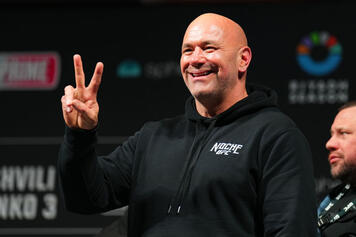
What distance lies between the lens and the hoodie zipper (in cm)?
179

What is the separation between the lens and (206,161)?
1.81m

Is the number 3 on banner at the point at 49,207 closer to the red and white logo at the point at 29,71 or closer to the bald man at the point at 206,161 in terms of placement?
the red and white logo at the point at 29,71

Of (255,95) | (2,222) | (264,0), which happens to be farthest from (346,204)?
(2,222)

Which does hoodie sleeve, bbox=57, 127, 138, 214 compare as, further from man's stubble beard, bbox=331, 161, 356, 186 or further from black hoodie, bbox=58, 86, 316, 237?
man's stubble beard, bbox=331, 161, 356, 186

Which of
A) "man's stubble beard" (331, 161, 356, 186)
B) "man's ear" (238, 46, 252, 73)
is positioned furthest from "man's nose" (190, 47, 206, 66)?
A: "man's stubble beard" (331, 161, 356, 186)

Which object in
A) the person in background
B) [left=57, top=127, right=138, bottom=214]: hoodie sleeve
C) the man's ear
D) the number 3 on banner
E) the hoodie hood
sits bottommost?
the number 3 on banner

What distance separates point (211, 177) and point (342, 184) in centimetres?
106

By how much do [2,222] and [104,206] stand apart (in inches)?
62.3

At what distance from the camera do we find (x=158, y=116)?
131 inches

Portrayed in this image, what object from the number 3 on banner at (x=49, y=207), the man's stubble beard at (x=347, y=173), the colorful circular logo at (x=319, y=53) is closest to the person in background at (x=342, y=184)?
the man's stubble beard at (x=347, y=173)

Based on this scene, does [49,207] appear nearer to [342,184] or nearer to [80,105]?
[342,184]

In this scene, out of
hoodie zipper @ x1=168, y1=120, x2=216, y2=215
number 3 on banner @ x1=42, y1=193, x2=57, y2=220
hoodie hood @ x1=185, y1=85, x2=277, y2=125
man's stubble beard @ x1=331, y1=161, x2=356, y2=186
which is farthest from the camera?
number 3 on banner @ x1=42, y1=193, x2=57, y2=220

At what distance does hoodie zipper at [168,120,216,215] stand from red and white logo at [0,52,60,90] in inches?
66.9

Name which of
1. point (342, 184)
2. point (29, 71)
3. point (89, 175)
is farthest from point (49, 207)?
point (89, 175)
